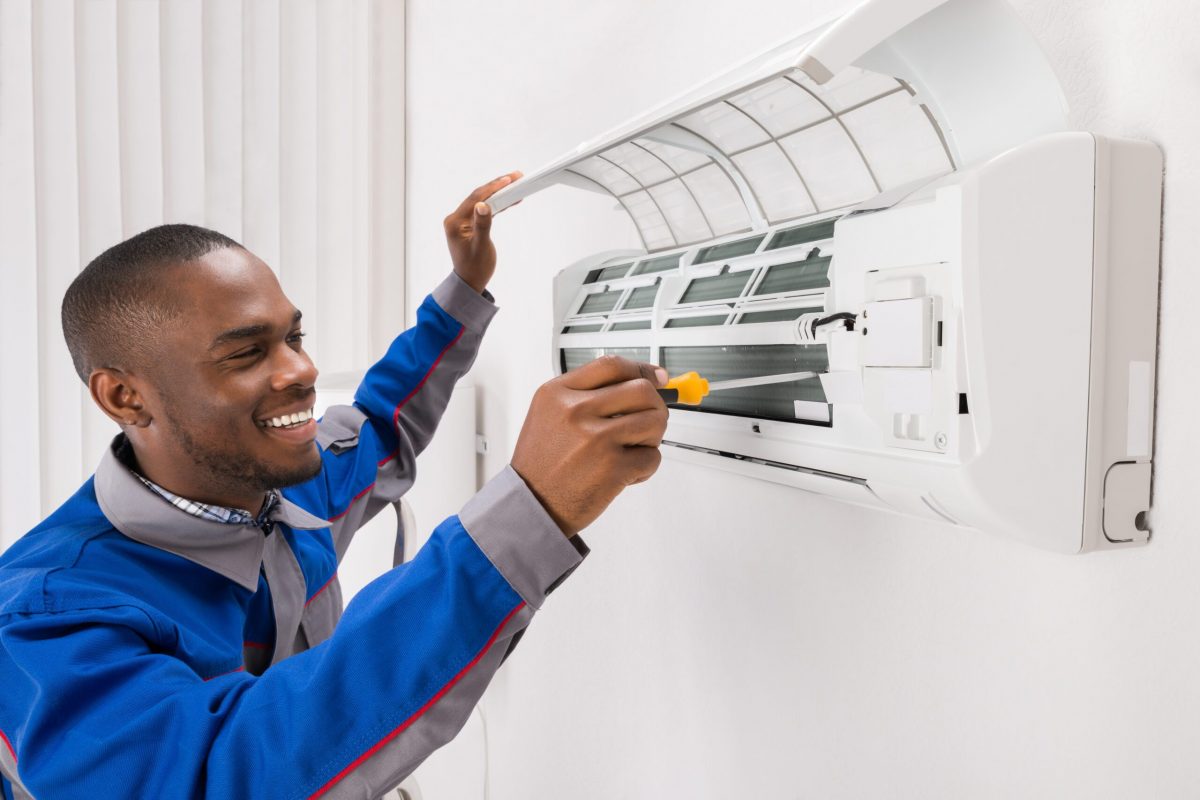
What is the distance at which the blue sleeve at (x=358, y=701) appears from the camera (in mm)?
694

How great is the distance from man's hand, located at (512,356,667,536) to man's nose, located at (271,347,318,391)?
1.52 feet

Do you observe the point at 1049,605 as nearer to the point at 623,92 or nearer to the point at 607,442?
the point at 607,442

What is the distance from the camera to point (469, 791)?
6.52ft

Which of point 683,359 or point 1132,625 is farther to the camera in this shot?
point 683,359

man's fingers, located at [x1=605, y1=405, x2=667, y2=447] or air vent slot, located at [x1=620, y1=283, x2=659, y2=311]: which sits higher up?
air vent slot, located at [x1=620, y1=283, x2=659, y2=311]

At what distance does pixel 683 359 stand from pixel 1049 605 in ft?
1.43

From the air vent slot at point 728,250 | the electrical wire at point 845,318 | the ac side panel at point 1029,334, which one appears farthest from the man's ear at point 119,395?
the ac side panel at point 1029,334

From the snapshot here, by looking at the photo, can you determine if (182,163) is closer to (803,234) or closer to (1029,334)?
(803,234)

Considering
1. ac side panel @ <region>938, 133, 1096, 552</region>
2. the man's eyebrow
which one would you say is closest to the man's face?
the man's eyebrow

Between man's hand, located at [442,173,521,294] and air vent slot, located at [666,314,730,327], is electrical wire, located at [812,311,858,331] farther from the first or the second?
man's hand, located at [442,173,521,294]

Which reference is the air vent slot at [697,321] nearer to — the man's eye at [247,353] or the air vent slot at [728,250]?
the air vent slot at [728,250]

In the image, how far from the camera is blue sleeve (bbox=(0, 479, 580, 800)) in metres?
0.69

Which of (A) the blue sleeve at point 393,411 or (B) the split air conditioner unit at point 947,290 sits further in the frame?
(A) the blue sleeve at point 393,411

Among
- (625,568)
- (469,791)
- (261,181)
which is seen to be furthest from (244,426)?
(261,181)
